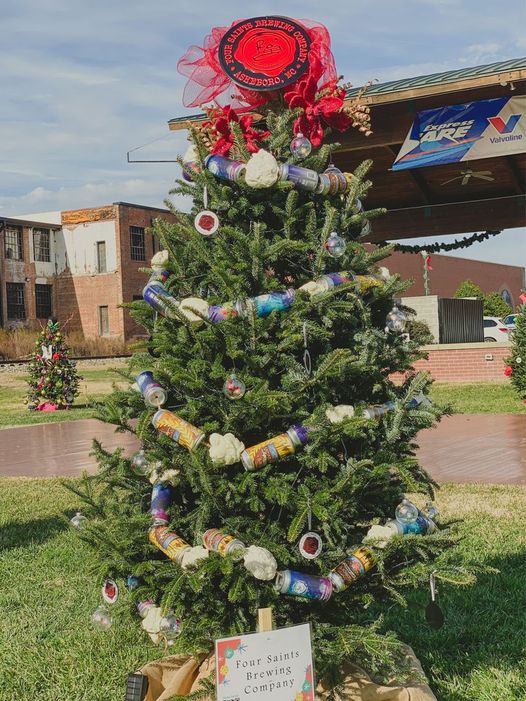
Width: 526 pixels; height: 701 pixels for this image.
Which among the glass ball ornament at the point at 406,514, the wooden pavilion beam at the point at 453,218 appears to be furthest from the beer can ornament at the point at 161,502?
the wooden pavilion beam at the point at 453,218

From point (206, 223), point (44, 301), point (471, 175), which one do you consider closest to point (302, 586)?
point (206, 223)

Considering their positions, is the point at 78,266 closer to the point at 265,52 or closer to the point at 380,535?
the point at 265,52

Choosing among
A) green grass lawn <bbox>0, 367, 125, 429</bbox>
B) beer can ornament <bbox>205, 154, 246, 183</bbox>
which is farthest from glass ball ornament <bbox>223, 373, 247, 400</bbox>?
green grass lawn <bbox>0, 367, 125, 429</bbox>

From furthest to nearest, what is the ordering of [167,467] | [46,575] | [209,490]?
1. [46,575]
2. [167,467]
3. [209,490]

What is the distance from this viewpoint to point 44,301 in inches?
1708

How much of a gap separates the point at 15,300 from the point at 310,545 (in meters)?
41.0

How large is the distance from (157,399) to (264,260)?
2.03 ft

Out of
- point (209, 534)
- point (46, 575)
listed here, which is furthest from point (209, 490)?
point (46, 575)

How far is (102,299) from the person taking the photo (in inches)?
1690

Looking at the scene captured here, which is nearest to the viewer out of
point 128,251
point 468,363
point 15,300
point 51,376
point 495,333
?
point 468,363

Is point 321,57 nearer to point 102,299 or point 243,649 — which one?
point 243,649

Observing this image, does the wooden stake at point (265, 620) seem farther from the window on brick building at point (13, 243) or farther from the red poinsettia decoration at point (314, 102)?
the window on brick building at point (13, 243)

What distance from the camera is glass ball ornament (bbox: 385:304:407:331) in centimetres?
311

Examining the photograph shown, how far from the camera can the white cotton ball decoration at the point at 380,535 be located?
2.81 m
